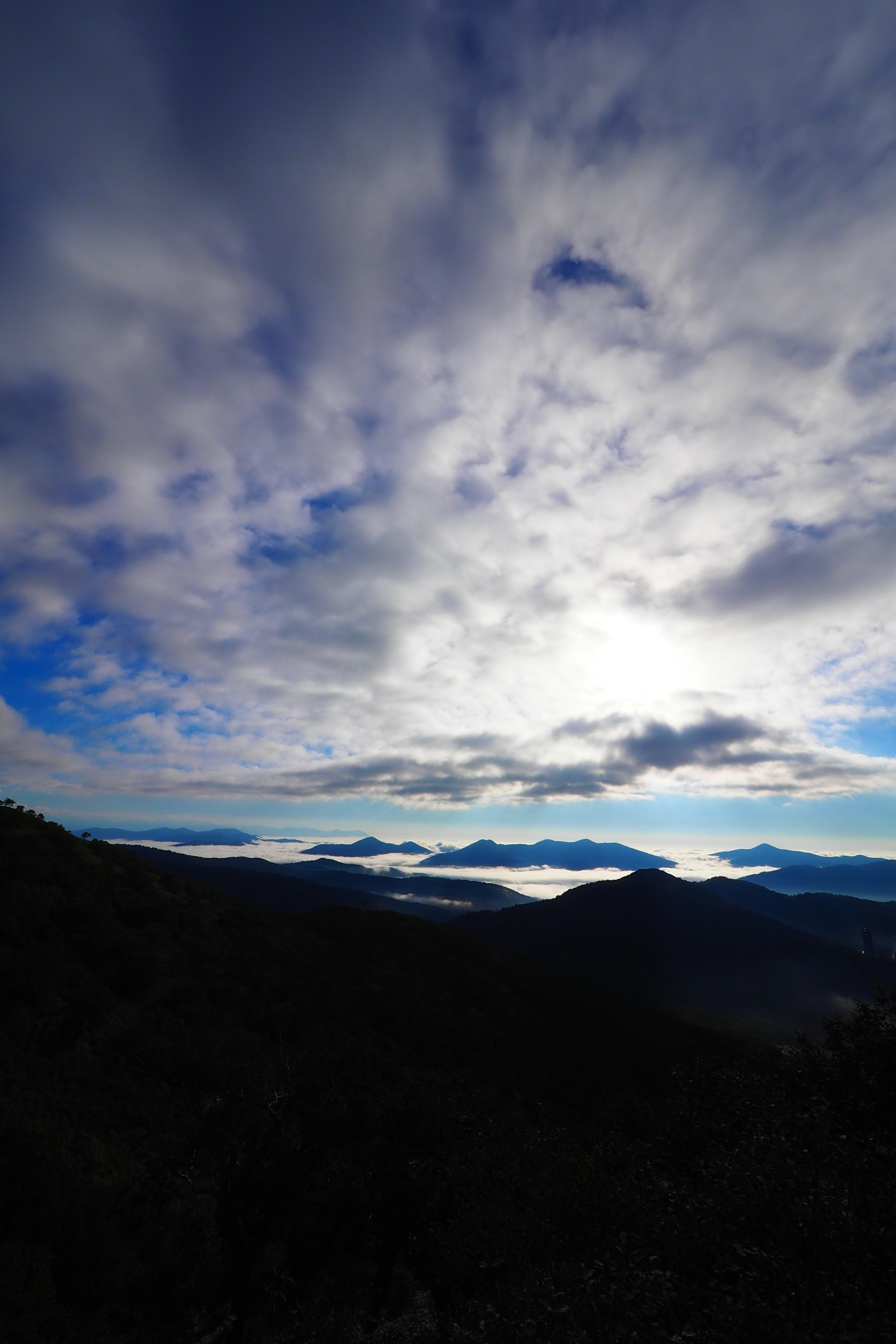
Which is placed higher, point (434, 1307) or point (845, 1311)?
point (845, 1311)

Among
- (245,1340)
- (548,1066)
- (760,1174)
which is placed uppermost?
(760,1174)

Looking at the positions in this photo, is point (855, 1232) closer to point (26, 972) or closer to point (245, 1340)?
point (245, 1340)

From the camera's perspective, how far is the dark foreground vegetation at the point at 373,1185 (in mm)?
13047

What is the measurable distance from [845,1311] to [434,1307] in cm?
2705

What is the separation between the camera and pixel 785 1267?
11938 mm

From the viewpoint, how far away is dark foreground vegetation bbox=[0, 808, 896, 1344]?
13.0 m

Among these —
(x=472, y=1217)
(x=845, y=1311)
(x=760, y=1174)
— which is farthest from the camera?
(x=472, y=1217)

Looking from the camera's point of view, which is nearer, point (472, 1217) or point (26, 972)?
point (472, 1217)

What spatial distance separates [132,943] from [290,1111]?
36571 mm

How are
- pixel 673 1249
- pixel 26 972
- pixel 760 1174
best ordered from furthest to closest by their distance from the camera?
1. pixel 26 972
2. pixel 760 1174
3. pixel 673 1249

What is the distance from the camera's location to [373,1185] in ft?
86.1

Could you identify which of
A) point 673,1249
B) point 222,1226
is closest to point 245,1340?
point 222,1226

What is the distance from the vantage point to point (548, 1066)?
8762 cm

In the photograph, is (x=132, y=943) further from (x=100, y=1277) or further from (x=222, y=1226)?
(x=222, y=1226)
